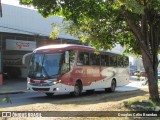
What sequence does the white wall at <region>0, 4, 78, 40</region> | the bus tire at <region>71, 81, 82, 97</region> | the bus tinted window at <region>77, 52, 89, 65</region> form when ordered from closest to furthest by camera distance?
the bus tire at <region>71, 81, 82, 97</region> < the bus tinted window at <region>77, 52, 89, 65</region> < the white wall at <region>0, 4, 78, 40</region>

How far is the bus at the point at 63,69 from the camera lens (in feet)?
68.8

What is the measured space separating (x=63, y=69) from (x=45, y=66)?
99cm

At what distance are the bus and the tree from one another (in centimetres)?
218

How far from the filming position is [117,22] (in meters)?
17.3

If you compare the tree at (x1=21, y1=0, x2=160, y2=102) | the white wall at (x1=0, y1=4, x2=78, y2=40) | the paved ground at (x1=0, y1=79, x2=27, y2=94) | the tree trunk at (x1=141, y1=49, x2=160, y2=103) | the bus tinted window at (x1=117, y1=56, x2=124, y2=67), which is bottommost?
the paved ground at (x1=0, y1=79, x2=27, y2=94)

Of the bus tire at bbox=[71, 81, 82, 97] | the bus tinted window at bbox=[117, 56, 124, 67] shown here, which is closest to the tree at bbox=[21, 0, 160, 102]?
the bus tire at bbox=[71, 81, 82, 97]

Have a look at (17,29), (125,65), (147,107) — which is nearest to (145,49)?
A: (147,107)

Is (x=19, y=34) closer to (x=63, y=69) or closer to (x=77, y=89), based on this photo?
(x=77, y=89)

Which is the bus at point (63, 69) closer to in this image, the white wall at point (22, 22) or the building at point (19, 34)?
the white wall at point (22, 22)

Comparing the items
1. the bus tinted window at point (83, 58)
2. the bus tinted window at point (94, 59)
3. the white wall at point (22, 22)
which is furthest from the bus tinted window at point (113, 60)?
the white wall at point (22, 22)

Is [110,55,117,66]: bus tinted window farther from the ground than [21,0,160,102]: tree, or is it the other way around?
[21,0,160,102]: tree

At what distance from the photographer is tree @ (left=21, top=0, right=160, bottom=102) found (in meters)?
13.3

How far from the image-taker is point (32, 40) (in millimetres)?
42156

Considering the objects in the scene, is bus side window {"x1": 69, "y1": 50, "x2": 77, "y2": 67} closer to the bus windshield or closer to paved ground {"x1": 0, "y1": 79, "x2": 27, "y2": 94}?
the bus windshield
